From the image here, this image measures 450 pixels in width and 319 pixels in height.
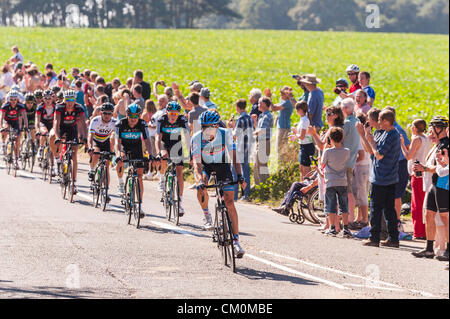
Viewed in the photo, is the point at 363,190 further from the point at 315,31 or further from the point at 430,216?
the point at 315,31

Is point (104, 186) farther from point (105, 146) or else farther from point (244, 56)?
point (244, 56)

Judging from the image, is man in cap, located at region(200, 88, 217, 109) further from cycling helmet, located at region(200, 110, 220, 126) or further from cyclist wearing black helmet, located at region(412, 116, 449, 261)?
cyclist wearing black helmet, located at region(412, 116, 449, 261)

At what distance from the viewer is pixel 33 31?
287ft

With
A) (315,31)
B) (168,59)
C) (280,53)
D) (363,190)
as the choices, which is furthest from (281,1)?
(363,190)

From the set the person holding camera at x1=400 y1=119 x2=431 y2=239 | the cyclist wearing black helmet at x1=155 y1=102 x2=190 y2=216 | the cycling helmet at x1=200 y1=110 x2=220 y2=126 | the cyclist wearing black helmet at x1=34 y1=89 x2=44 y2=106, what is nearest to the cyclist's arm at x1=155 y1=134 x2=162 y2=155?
the cyclist wearing black helmet at x1=155 y1=102 x2=190 y2=216

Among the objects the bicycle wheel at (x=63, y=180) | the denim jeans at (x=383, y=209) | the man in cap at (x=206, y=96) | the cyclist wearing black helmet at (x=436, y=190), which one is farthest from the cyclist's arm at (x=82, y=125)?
the cyclist wearing black helmet at (x=436, y=190)

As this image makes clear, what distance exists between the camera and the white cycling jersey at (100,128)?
1520 centimetres

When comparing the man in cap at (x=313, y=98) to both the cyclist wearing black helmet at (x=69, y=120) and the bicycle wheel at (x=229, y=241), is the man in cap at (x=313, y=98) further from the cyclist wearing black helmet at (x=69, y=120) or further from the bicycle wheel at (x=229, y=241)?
the bicycle wheel at (x=229, y=241)

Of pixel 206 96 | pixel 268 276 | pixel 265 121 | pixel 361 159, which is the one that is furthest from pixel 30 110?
pixel 268 276

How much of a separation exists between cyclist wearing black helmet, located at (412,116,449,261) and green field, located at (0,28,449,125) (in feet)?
62.6

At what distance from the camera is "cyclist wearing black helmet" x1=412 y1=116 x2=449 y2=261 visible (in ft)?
34.4

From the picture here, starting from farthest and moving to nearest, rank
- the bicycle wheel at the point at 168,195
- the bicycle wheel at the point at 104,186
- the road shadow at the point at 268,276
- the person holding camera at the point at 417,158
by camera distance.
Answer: the bicycle wheel at the point at 104,186 < the bicycle wheel at the point at 168,195 < the person holding camera at the point at 417,158 < the road shadow at the point at 268,276

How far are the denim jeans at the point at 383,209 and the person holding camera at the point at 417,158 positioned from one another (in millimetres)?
562

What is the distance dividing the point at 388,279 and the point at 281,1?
87.1 m
